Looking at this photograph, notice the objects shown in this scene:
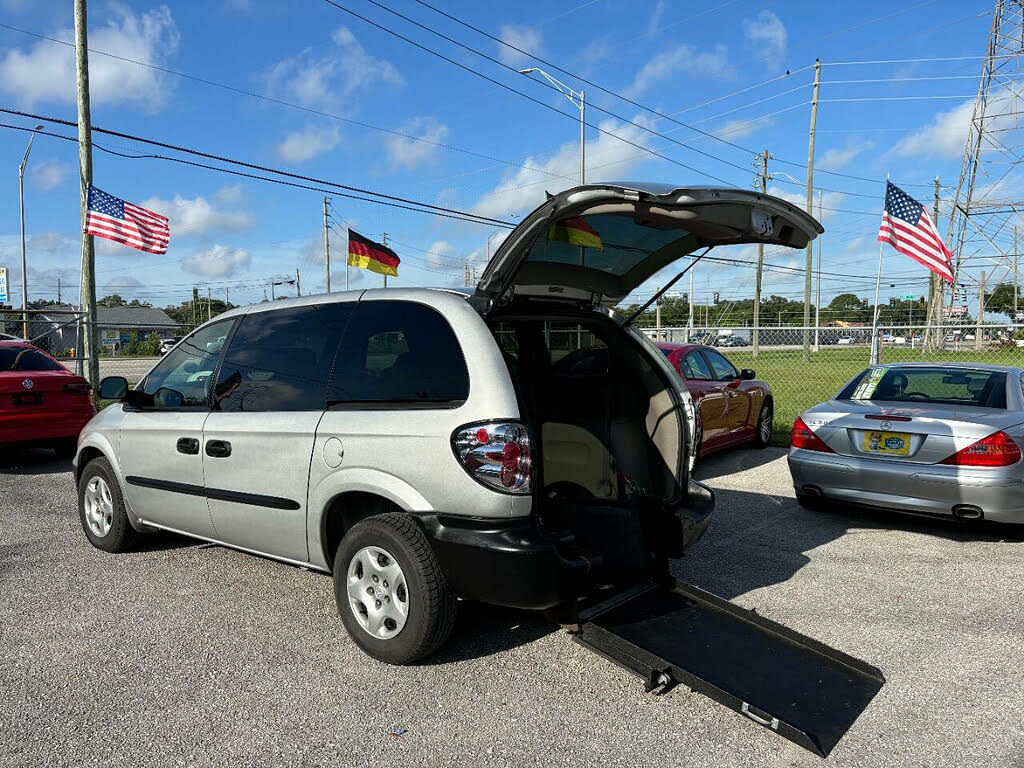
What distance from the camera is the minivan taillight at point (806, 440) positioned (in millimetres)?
6277

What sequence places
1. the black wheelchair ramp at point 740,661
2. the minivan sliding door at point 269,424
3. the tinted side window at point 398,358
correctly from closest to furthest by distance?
the black wheelchair ramp at point 740,661
the tinted side window at point 398,358
the minivan sliding door at point 269,424

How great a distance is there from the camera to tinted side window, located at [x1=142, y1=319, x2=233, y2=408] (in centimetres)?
470

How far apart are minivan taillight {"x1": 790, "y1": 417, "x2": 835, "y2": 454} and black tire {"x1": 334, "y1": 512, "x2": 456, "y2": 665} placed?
4035 millimetres

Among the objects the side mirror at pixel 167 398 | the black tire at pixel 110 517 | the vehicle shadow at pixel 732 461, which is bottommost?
the vehicle shadow at pixel 732 461

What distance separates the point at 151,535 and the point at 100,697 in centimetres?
244

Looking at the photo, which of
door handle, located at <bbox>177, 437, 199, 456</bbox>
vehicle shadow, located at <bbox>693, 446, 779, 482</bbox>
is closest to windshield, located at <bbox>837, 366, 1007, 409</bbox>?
vehicle shadow, located at <bbox>693, 446, 779, 482</bbox>

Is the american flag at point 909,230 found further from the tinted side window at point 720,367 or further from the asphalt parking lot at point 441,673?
the asphalt parking lot at point 441,673

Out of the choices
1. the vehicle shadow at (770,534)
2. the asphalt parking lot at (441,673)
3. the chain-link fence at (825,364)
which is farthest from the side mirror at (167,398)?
the chain-link fence at (825,364)

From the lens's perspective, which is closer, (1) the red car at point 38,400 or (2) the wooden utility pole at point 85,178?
(1) the red car at point 38,400

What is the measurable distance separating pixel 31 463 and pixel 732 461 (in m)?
8.82

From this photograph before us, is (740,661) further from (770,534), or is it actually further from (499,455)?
(770,534)

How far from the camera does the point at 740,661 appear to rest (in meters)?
3.43

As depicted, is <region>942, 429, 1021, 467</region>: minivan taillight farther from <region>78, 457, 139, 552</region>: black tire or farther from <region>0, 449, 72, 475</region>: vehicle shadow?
<region>0, 449, 72, 475</region>: vehicle shadow

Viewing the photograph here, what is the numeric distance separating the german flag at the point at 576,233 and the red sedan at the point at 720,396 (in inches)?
186
